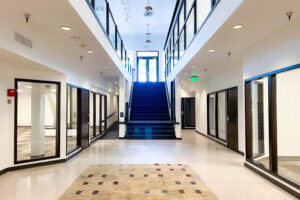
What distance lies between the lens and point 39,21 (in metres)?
3.38

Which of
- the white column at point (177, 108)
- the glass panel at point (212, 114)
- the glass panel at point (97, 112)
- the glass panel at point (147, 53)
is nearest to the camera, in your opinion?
the white column at point (177, 108)

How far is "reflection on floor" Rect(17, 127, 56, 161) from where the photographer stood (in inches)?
198

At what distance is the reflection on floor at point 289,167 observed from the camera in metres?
3.90

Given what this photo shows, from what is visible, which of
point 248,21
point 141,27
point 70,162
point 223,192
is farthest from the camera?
point 141,27

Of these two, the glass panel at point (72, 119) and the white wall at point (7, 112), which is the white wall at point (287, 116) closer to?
the glass panel at point (72, 119)

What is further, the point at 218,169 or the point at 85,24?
the point at 218,169

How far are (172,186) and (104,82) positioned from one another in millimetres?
7560

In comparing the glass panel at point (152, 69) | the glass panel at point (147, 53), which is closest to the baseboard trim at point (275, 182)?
the glass panel at point (152, 69)

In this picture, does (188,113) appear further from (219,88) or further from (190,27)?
(190,27)

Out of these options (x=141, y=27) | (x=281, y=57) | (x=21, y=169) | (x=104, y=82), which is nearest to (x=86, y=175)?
(x=21, y=169)

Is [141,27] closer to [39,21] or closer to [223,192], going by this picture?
[39,21]

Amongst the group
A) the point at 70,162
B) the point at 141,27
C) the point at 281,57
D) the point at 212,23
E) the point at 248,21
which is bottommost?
the point at 70,162

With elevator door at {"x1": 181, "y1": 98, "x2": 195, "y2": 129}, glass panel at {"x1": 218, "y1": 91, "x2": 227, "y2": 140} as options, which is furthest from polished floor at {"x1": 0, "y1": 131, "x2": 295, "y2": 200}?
elevator door at {"x1": 181, "y1": 98, "x2": 195, "y2": 129}

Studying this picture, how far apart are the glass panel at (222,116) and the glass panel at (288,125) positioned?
12.0 feet
